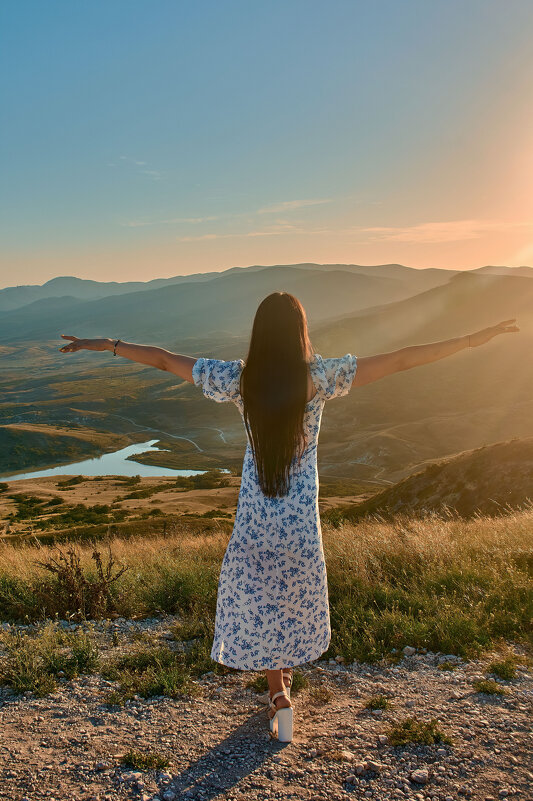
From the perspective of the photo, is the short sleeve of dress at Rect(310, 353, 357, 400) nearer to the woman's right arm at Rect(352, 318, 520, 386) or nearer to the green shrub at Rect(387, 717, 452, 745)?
the woman's right arm at Rect(352, 318, 520, 386)

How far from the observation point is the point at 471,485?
926 inches

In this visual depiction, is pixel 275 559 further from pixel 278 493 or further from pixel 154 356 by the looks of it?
pixel 154 356

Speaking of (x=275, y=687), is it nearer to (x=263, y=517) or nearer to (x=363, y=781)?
(x=363, y=781)

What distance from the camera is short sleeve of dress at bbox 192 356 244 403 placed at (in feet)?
13.2

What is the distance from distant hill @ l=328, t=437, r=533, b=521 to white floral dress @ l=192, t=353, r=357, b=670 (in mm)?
17047

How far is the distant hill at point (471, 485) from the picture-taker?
833 inches

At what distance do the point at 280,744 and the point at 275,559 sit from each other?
1.25 meters

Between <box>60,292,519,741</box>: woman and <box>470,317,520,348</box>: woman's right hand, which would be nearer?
<box>60,292,519,741</box>: woman

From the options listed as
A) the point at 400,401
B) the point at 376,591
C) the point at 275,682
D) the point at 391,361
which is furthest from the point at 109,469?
the point at 391,361

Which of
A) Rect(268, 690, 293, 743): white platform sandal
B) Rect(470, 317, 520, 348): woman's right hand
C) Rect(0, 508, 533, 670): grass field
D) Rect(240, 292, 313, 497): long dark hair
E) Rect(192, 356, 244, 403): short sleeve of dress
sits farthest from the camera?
Rect(0, 508, 533, 670): grass field

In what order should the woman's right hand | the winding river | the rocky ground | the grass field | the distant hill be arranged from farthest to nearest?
the winding river < the distant hill < the grass field < the woman's right hand < the rocky ground

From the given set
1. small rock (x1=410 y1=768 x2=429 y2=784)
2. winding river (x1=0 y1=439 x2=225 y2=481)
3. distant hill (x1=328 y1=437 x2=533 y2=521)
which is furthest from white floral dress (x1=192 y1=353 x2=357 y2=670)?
winding river (x1=0 y1=439 x2=225 y2=481)

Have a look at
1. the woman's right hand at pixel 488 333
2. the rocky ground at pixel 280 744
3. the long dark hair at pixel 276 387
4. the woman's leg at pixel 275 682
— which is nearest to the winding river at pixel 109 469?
the rocky ground at pixel 280 744

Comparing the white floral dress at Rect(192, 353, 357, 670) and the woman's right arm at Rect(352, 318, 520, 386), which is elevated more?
the woman's right arm at Rect(352, 318, 520, 386)
